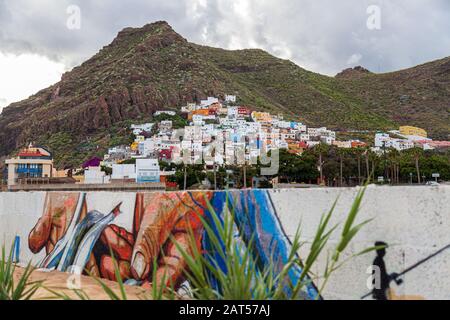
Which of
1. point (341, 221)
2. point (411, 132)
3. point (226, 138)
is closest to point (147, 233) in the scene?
point (341, 221)

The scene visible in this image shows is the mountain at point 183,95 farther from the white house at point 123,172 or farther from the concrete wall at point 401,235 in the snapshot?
the concrete wall at point 401,235

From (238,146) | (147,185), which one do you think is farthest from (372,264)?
(238,146)

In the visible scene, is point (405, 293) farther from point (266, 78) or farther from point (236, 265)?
point (266, 78)

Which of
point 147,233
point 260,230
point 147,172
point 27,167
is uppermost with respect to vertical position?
point 27,167

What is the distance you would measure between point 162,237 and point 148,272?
53 cm

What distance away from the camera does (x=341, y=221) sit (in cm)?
478

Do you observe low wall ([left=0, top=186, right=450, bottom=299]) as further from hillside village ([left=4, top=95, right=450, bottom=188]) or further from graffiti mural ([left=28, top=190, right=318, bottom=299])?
hillside village ([left=4, top=95, right=450, bottom=188])

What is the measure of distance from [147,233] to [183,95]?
131 metres

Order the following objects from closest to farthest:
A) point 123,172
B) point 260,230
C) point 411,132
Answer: point 260,230 < point 123,172 < point 411,132

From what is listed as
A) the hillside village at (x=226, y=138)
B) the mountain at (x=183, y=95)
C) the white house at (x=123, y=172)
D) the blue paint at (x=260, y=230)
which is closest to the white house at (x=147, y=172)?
the white house at (x=123, y=172)

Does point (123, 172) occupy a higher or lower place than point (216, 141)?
lower

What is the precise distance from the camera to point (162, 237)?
22.2ft

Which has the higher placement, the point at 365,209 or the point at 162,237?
the point at 365,209

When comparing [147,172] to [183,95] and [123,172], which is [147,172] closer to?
[123,172]
